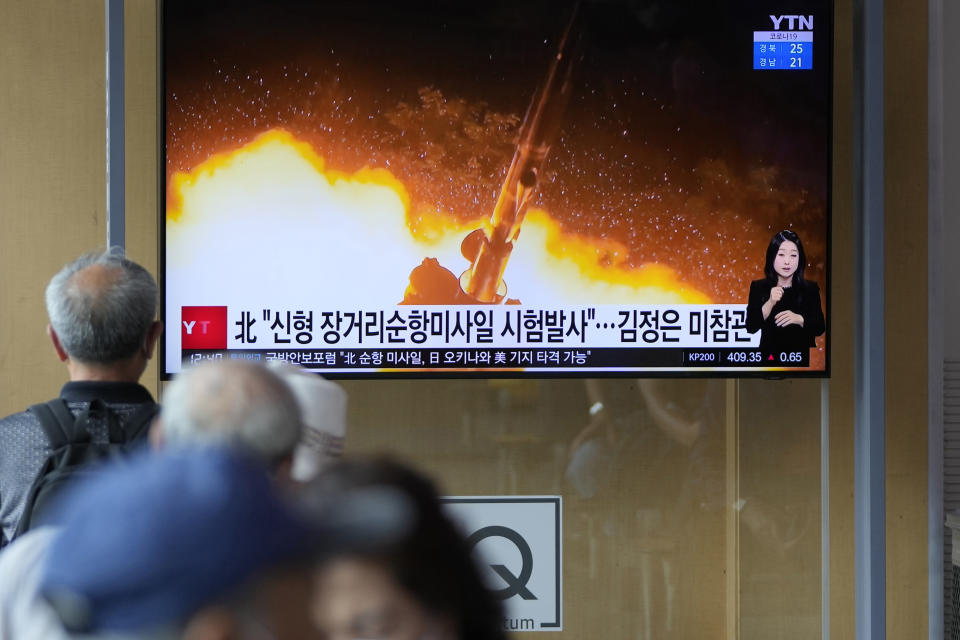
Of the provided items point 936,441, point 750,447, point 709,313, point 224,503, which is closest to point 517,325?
point 709,313

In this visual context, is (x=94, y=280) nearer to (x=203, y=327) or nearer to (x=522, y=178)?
(x=203, y=327)

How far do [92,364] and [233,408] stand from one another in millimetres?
786

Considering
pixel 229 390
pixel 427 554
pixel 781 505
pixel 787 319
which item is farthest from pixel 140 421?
pixel 781 505

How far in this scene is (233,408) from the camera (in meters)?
1.22

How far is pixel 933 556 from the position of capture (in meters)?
4.18

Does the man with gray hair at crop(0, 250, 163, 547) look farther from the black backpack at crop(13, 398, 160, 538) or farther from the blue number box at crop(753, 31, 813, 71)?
the blue number box at crop(753, 31, 813, 71)

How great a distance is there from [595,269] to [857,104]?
102 cm

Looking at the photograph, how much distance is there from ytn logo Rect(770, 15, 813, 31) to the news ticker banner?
983 mm

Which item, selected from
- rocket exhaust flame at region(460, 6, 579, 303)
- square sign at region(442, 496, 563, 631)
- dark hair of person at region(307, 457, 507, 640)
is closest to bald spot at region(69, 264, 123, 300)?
dark hair of person at region(307, 457, 507, 640)

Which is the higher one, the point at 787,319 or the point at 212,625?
the point at 787,319

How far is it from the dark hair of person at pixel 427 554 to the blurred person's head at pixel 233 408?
458 millimetres

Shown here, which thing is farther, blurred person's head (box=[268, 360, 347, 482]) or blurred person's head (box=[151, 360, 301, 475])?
blurred person's head (box=[268, 360, 347, 482])

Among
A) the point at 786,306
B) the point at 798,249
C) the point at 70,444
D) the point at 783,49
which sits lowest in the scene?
the point at 70,444

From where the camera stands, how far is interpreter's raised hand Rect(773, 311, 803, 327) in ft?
12.6
